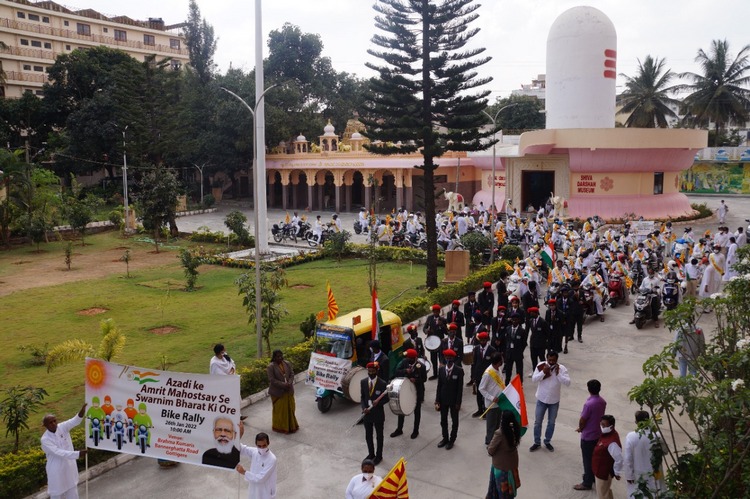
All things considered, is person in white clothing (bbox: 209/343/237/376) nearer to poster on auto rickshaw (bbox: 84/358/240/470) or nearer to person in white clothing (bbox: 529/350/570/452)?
poster on auto rickshaw (bbox: 84/358/240/470)

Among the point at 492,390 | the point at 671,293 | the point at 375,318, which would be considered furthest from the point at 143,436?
the point at 671,293

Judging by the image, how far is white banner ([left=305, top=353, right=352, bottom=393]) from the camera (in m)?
9.02

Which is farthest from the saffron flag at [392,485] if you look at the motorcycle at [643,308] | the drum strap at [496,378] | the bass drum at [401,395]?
the motorcycle at [643,308]

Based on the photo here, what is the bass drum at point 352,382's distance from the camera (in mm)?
8969

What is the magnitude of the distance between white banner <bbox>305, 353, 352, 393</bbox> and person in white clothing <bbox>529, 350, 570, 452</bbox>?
2645mm

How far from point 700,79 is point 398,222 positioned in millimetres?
26398

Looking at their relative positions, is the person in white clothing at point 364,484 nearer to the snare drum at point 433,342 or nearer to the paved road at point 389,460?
the paved road at point 389,460

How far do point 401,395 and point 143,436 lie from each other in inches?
114

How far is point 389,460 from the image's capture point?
7770mm

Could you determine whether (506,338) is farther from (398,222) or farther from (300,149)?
(300,149)

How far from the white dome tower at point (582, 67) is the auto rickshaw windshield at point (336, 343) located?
2359 cm

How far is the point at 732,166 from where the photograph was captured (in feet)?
138

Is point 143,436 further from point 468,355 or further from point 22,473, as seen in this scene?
point 468,355

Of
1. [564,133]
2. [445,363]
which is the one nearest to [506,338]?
[445,363]
